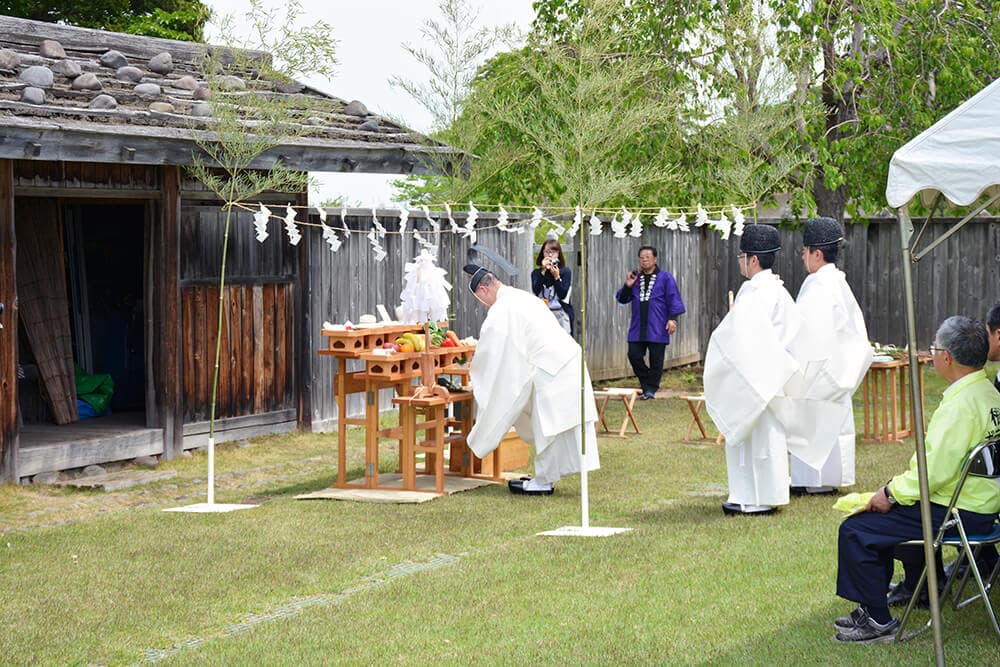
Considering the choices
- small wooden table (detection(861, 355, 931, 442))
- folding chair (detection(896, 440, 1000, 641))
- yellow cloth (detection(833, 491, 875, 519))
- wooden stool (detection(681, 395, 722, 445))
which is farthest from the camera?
wooden stool (detection(681, 395, 722, 445))

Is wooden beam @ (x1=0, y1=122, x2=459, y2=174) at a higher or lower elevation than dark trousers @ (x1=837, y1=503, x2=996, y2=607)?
higher

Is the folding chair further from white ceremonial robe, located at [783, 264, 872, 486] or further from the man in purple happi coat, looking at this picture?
the man in purple happi coat

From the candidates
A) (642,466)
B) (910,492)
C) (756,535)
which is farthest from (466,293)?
(910,492)

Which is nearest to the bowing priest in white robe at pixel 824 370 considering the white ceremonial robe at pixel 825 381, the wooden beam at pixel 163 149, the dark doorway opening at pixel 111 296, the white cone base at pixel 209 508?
the white ceremonial robe at pixel 825 381

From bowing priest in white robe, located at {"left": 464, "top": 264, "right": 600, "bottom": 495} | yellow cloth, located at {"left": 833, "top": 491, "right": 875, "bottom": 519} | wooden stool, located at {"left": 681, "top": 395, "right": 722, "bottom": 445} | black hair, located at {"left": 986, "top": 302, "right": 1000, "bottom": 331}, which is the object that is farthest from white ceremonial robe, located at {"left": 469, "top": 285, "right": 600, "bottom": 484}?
black hair, located at {"left": 986, "top": 302, "right": 1000, "bottom": 331}

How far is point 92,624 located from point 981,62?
13665 mm

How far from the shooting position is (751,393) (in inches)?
375

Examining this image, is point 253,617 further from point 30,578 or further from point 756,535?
point 756,535

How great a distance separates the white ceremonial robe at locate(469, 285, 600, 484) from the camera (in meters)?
10.4

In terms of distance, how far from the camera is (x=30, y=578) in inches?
310

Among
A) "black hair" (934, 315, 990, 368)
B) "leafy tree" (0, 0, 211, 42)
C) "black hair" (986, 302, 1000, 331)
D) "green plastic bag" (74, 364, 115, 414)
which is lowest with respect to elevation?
"green plastic bag" (74, 364, 115, 414)

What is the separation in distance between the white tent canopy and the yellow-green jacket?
3.24ft

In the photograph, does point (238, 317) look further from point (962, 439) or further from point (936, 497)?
point (962, 439)

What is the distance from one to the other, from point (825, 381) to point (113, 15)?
2134 centimetres
